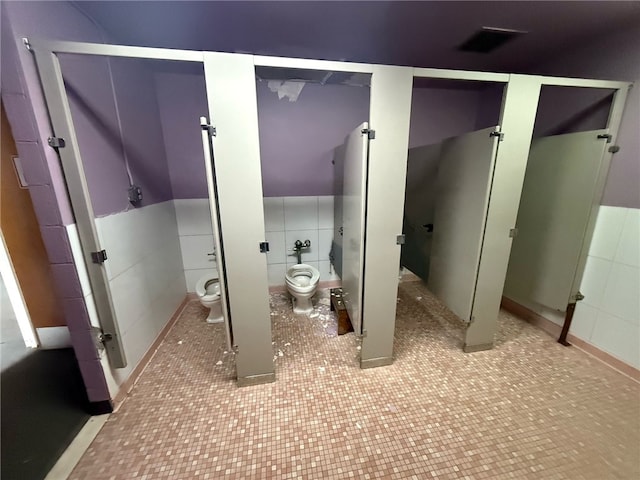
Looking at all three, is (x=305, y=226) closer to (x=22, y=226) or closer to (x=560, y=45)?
(x=22, y=226)

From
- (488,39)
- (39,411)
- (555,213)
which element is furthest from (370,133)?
(39,411)

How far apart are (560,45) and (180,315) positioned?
3928 mm

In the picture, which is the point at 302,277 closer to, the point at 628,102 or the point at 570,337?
the point at 570,337

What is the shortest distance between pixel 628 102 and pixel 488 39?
986 mm

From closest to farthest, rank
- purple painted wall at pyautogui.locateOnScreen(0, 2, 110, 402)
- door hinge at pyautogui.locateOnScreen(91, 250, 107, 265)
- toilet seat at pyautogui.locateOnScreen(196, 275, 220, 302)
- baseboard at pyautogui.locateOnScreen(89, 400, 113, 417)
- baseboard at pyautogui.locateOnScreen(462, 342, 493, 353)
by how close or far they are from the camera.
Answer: purple painted wall at pyautogui.locateOnScreen(0, 2, 110, 402) < door hinge at pyautogui.locateOnScreen(91, 250, 107, 265) < baseboard at pyautogui.locateOnScreen(89, 400, 113, 417) < baseboard at pyautogui.locateOnScreen(462, 342, 493, 353) < toilet seat at pyautogui.locateOnScreen(196, 275, 220, 302)

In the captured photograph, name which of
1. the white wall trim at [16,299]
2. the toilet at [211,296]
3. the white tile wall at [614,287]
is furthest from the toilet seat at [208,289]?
the white tile wall at [614,287]

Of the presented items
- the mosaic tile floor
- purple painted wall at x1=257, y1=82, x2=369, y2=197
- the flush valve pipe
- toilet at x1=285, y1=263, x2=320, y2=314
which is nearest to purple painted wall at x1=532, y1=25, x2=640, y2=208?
the mosaic tile floor

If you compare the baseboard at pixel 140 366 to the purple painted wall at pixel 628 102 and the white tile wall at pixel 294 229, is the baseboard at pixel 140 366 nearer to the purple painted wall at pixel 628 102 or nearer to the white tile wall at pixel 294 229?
the white tile wall at pixel 294 229

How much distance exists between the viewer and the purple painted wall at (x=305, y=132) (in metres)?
2.43

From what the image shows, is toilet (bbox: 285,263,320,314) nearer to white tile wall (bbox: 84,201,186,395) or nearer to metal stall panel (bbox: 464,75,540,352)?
white tile wall (bbox: 84,201,186,395)

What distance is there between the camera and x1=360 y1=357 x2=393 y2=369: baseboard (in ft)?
5.62

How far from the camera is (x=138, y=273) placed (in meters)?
1.73

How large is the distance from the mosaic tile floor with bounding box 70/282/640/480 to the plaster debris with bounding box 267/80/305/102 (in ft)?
7.55

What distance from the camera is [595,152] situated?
5.44 feet
